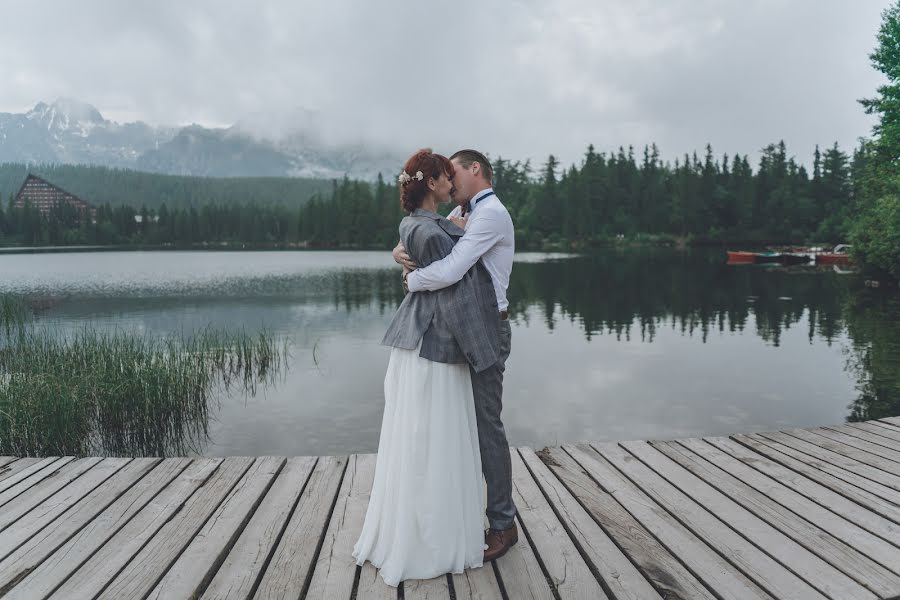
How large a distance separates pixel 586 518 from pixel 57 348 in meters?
10.6

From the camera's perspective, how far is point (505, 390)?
1229 centimetres

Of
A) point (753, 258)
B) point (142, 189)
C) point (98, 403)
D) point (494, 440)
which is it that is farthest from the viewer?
point (142, 189)

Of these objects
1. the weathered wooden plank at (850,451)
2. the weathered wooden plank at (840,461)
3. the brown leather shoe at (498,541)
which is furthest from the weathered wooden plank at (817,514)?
the brown leather shoe at (498,541)

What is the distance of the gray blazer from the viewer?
9.93 ft

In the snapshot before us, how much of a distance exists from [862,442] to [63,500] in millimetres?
6361

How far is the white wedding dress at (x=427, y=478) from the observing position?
9.89ft

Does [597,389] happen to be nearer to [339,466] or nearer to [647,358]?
[647,358]

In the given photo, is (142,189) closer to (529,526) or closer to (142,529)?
(142,529)

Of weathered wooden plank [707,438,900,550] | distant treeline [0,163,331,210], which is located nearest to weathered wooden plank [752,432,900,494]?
weathered wooden plank [707,438,900,550]

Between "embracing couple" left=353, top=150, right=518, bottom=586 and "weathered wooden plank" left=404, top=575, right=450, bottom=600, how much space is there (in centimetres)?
3

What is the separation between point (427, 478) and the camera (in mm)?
3021

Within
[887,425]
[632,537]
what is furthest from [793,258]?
[632,537]

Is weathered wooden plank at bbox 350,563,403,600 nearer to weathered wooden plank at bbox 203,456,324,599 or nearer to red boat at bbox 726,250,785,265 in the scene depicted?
weathered wooden plank at bbox 203,456,324,599

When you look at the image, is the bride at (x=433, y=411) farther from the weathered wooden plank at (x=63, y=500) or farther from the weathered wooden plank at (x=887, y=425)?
the weathered wooden plank at (x=887, y=425)
